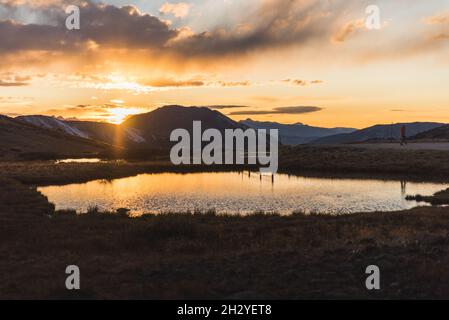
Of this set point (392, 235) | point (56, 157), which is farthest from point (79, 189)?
point (56, 157)

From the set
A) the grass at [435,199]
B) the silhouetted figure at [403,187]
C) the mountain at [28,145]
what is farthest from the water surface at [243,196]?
the mountain at [28,145]

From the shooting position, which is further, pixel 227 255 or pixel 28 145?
pixel 28 145

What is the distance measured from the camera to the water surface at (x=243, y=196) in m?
39.6

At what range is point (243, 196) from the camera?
156 ft

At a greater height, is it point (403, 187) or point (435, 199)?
point (403, 187)

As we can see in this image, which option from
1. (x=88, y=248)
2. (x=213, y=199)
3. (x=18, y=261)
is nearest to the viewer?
(x=18, y=261)

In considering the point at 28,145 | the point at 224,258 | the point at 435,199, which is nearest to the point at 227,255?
the point at 224,258

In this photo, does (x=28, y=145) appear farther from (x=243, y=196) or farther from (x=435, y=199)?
(x=435, y=199)

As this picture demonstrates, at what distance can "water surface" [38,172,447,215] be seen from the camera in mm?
39625

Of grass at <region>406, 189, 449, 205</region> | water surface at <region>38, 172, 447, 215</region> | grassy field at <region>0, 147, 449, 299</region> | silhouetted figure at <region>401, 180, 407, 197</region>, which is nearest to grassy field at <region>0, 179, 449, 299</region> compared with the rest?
grassy field at <region>0, 147, 449, 299</region>

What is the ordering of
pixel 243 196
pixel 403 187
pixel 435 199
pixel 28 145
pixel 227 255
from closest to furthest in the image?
1. pixel 227 255
2. pixel 435 199
3. pixel 243 196
4. pixel 403 187
5. pixel 28 145

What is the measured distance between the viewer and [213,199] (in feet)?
149
